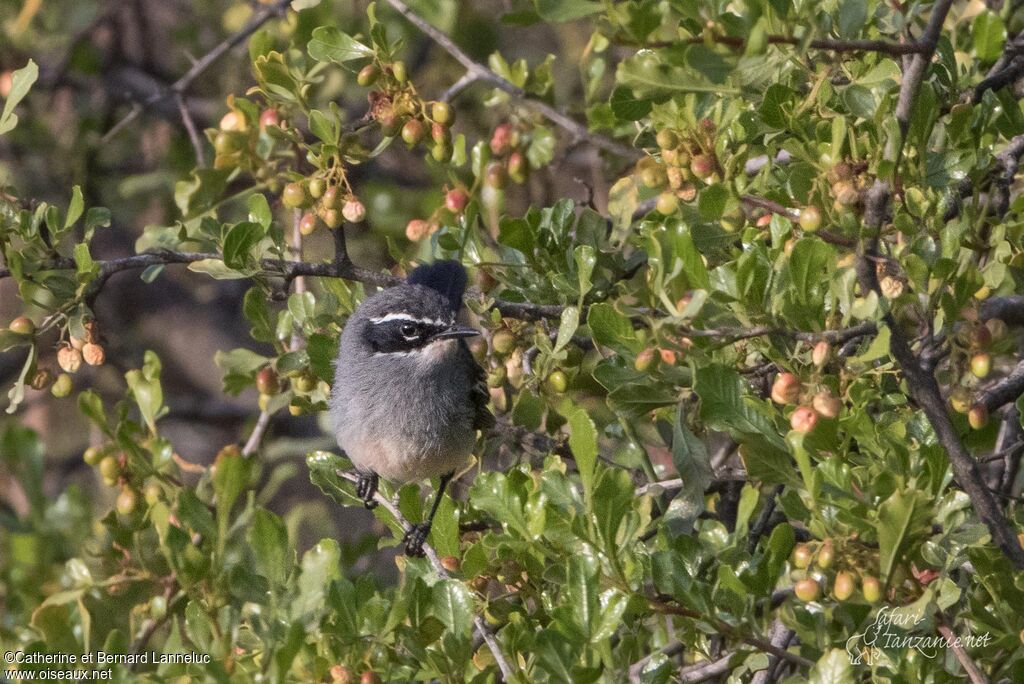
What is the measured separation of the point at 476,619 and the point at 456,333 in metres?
1.54

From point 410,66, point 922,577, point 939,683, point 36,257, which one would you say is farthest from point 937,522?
point 410,66

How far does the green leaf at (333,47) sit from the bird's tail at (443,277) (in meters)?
0.79

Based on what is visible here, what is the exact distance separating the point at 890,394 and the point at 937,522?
0.40m

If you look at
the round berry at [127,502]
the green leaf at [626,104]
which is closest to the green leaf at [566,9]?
the green leaf at [626,104]

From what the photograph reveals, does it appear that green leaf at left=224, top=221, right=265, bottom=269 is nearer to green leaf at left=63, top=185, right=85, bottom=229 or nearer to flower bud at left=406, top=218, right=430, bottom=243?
green leaf at left=63, top=185, right=85, bottom=229

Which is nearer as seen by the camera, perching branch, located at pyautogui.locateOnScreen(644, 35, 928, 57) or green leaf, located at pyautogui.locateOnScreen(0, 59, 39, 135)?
perching branch, located at pyautogui.locateOnScreen(644, 35, 928, 57)

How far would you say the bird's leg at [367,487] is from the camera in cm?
403

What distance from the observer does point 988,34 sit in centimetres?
277

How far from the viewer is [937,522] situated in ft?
8.57

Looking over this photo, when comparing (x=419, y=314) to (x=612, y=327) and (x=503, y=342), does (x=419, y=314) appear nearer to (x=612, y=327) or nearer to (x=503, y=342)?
(x=503, y=342)

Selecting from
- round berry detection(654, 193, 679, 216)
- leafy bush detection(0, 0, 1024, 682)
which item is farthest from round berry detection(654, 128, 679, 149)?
round berry detection(654, 193, 679, 216)

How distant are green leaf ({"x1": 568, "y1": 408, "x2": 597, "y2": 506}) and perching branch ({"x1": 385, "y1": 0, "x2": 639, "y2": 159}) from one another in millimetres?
1777

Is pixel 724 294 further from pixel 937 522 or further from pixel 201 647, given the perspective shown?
pixel 201 647

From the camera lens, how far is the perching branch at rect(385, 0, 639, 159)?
154 inches
